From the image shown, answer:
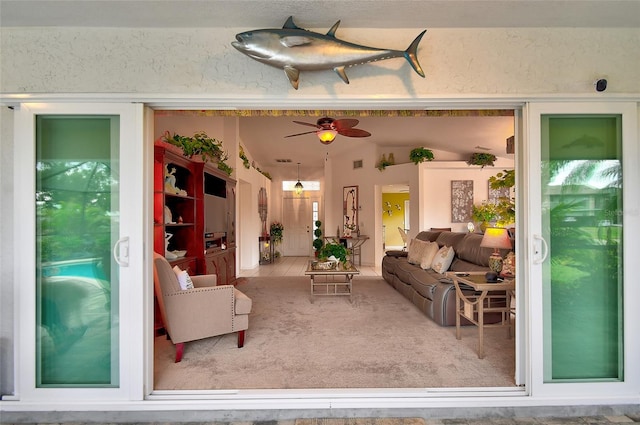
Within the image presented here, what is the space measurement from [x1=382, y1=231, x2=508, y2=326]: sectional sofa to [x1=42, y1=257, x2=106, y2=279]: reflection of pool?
322 centimetres

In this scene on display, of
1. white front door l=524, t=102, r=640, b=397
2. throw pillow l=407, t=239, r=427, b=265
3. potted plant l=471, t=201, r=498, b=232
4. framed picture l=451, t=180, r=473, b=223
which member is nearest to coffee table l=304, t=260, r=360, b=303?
throw pillow l=407, t=239, r=427, b=265

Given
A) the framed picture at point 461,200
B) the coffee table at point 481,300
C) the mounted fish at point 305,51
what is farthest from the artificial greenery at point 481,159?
the mounted fish at point 305,51

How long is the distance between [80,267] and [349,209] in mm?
7122

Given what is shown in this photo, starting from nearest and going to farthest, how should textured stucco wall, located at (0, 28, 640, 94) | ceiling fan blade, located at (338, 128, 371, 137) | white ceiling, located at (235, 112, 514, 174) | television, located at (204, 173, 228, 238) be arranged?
textured stucco wall, located at (0, 28, 640, 94), television, located at (204, 173, 228, 238), ceiling fan blade, located at (338, 128, 371, 137), white ceiling, located at (235, 112, 514, 174)

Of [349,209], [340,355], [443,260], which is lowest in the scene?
[340,355]

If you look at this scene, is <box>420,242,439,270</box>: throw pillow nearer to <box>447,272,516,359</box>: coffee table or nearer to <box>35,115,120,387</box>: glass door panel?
<box>447,272,516,359</box>: coffee table

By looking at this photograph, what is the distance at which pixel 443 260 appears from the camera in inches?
171

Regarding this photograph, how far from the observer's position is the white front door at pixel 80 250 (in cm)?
199

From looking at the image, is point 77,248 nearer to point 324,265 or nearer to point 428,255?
point 324,265

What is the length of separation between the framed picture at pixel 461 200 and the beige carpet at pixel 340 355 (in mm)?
4164

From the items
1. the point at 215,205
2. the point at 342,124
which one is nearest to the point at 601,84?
the point at 342,124

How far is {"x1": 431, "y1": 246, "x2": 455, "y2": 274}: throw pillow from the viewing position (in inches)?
170

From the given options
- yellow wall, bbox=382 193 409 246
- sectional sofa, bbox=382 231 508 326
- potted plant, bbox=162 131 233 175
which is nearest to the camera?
sectional sofa, bbox=382 231 508 326

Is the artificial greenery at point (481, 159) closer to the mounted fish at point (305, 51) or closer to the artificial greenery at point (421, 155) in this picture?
the artificial greenery at point (421, 155)
